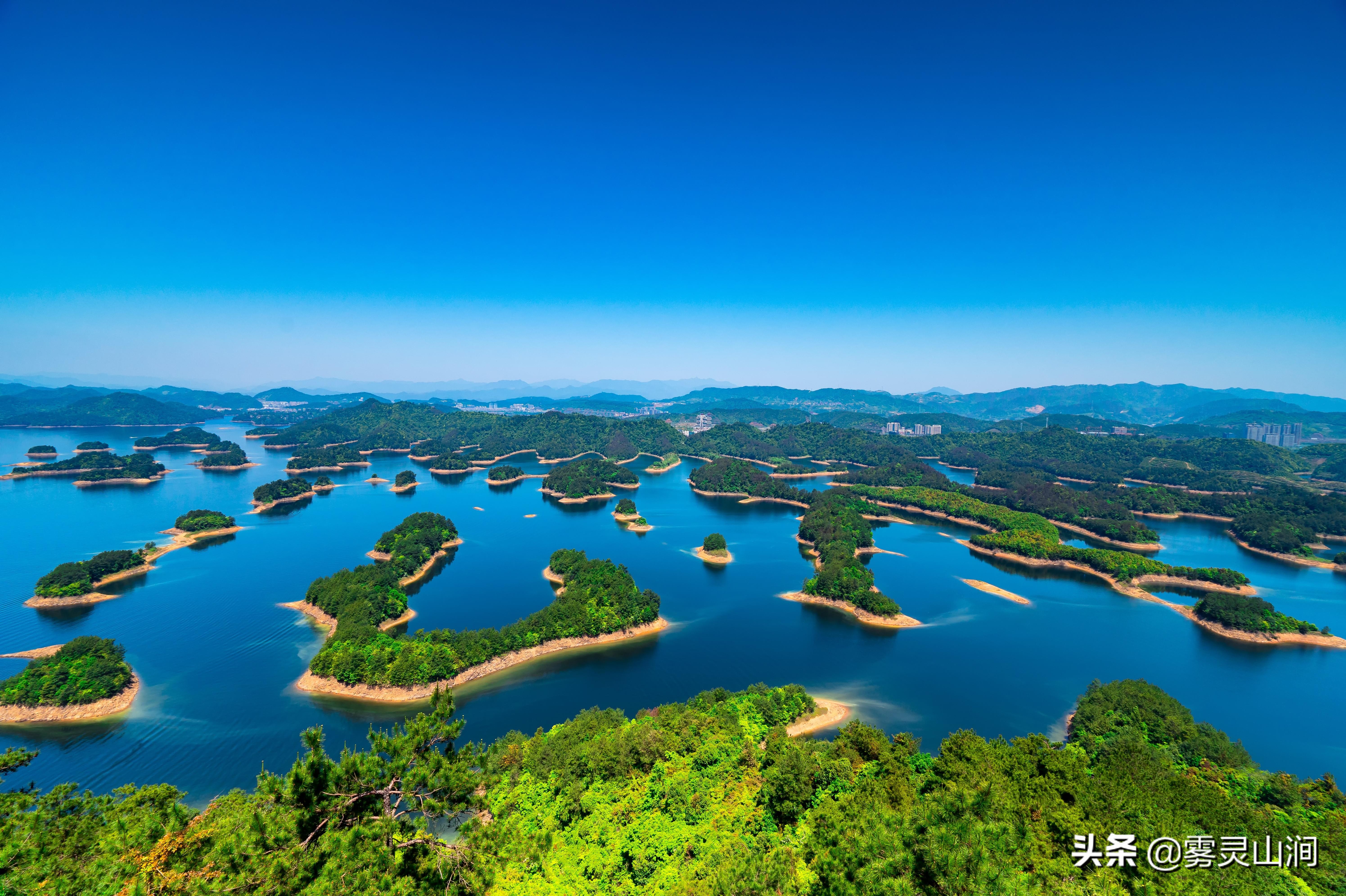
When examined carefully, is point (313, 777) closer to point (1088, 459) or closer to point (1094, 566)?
point (1094, 566)

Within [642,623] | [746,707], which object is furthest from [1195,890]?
[642,623]

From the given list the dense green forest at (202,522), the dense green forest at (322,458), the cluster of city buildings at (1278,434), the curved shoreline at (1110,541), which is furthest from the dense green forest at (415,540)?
the cluster of city buildings at (1278,434)

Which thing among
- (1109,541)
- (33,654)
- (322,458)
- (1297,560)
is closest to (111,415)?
(322,458)

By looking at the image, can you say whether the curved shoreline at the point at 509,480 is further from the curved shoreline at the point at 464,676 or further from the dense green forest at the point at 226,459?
the curved shoreline at the point at 464,676

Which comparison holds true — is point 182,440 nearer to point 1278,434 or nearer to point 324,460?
point 324,460

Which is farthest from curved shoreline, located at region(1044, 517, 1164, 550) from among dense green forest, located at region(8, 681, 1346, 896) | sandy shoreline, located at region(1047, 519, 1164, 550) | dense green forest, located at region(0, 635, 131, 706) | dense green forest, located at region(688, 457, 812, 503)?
dense green forest, located at region(0, 635, 131, 706)
